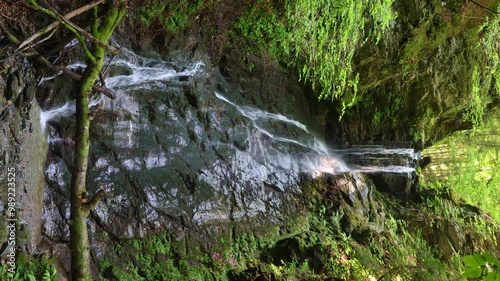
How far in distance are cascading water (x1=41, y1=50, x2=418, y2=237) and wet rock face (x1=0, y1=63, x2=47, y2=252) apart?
0.33 metres

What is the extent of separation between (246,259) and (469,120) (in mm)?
5843

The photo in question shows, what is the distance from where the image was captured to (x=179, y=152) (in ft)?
19.7

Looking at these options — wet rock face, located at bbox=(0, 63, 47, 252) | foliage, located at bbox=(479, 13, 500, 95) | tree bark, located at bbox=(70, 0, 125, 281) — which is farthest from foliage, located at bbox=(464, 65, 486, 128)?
wet rock face, located at bbox=(0, 63, 47, 252)

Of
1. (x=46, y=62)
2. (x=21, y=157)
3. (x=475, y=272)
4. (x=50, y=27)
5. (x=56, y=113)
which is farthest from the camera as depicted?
(x=56, y=113)

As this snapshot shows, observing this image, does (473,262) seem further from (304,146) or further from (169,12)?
(304,146)

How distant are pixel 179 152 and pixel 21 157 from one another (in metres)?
2.11

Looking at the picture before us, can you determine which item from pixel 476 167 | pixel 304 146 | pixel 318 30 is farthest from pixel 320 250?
pixel 476 167

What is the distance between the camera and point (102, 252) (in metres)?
5.05

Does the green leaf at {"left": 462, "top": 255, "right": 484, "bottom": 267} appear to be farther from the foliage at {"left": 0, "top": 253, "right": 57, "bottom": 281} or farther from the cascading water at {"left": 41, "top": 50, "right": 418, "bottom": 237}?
the cascading water at {"left": 41, "top": 50, "right": 418, "bottom": 237}

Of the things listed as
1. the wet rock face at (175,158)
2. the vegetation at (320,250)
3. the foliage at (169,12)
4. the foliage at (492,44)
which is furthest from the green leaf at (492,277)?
the foliage at (492,44)

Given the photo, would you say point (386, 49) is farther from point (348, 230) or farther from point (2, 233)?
point (2, 233)

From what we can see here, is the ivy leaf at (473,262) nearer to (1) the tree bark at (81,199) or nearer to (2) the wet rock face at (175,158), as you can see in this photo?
(1) the tree bark at (81,199)

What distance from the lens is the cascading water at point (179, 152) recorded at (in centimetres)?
543

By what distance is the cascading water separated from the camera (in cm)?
543
